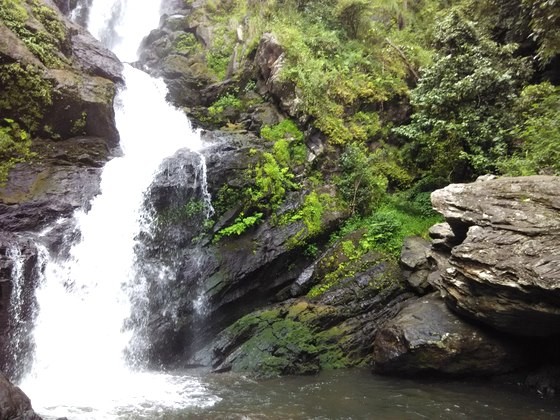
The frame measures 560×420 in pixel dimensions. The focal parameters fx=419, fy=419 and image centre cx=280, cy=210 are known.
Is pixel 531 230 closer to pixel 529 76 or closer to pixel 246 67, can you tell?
pixel 529 76

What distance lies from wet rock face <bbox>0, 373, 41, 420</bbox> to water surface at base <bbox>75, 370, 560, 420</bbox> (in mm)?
1724

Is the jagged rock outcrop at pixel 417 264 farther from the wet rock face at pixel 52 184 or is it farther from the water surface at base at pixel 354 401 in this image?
the wet rock face at pixel 52 184

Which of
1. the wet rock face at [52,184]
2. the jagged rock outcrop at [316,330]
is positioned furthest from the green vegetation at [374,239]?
the wet rock face at [52,184]

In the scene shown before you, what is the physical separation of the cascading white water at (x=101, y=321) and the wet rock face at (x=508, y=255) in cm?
649

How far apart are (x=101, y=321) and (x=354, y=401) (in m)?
7.70

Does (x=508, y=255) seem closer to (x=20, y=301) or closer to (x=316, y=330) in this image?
(x=316, y=330)

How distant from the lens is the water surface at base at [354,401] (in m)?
8.30

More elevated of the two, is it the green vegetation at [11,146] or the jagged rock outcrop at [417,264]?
the green vegetation at [11,146]

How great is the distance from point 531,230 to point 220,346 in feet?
28.7

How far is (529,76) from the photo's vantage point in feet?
46.7

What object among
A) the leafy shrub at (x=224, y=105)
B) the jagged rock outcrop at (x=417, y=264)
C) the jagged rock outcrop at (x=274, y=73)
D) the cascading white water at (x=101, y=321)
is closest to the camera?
the cascading white water at (x=101, y=321)

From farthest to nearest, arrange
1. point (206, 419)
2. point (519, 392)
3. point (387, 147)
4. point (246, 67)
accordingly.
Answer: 1. point (246, 67)
2. point (387, 147)
3. point (519, 392)
4. point (206, 419)

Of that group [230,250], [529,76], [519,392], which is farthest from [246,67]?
[519,392]

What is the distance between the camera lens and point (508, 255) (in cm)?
889
